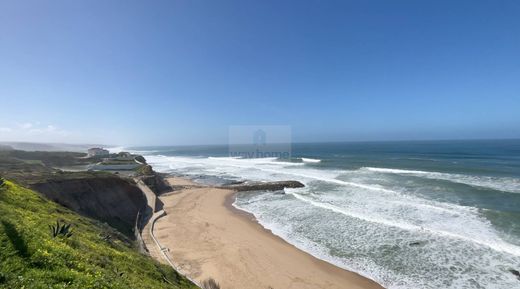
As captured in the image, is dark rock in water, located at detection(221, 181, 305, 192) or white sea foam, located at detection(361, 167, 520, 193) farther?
dark rock in water, located at detection(221, 181, 305, 192)

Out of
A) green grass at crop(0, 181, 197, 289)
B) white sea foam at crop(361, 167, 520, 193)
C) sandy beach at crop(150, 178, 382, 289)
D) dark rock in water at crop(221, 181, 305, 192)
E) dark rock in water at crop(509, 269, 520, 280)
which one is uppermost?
green grass at crop(0, 181, 197, 289)

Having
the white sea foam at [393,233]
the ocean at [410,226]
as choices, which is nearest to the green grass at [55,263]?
A: the white sea foam at [393,233]

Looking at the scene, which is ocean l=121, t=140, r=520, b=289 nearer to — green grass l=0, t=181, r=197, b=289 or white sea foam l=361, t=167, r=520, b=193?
white sea foam l=361, t=167, r=520, b=193

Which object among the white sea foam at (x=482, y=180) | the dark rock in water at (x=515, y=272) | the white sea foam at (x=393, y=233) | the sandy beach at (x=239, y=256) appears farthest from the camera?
the white sea foam at (x=482, y=180)

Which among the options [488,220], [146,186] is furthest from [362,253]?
[146,186]

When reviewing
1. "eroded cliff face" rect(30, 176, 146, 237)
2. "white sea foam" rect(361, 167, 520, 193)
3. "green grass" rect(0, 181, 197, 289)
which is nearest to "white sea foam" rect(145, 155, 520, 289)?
"white sea foam" rect(361, 167, 520, 193)

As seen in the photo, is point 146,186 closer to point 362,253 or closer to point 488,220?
point 362,253

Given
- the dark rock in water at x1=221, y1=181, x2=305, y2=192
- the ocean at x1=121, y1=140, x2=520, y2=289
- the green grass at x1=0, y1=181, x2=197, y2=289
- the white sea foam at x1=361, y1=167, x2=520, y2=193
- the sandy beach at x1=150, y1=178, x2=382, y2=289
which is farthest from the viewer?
→ the dark rock in water at x1=221, y1=181, x2=305, y2=192

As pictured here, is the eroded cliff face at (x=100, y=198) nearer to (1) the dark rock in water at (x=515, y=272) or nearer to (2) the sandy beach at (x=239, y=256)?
(2) the sandy beach at (x=239, y=256)

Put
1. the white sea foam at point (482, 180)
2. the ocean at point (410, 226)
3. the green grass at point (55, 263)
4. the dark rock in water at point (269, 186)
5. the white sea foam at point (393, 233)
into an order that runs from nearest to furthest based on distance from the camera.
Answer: the green grass at point (55, 263)
the white sea foam at point (393, 233)
the ocean at point (410, 226)
the white sea foam at point (482, 180)
the dark rock in water at point (269, 186)
